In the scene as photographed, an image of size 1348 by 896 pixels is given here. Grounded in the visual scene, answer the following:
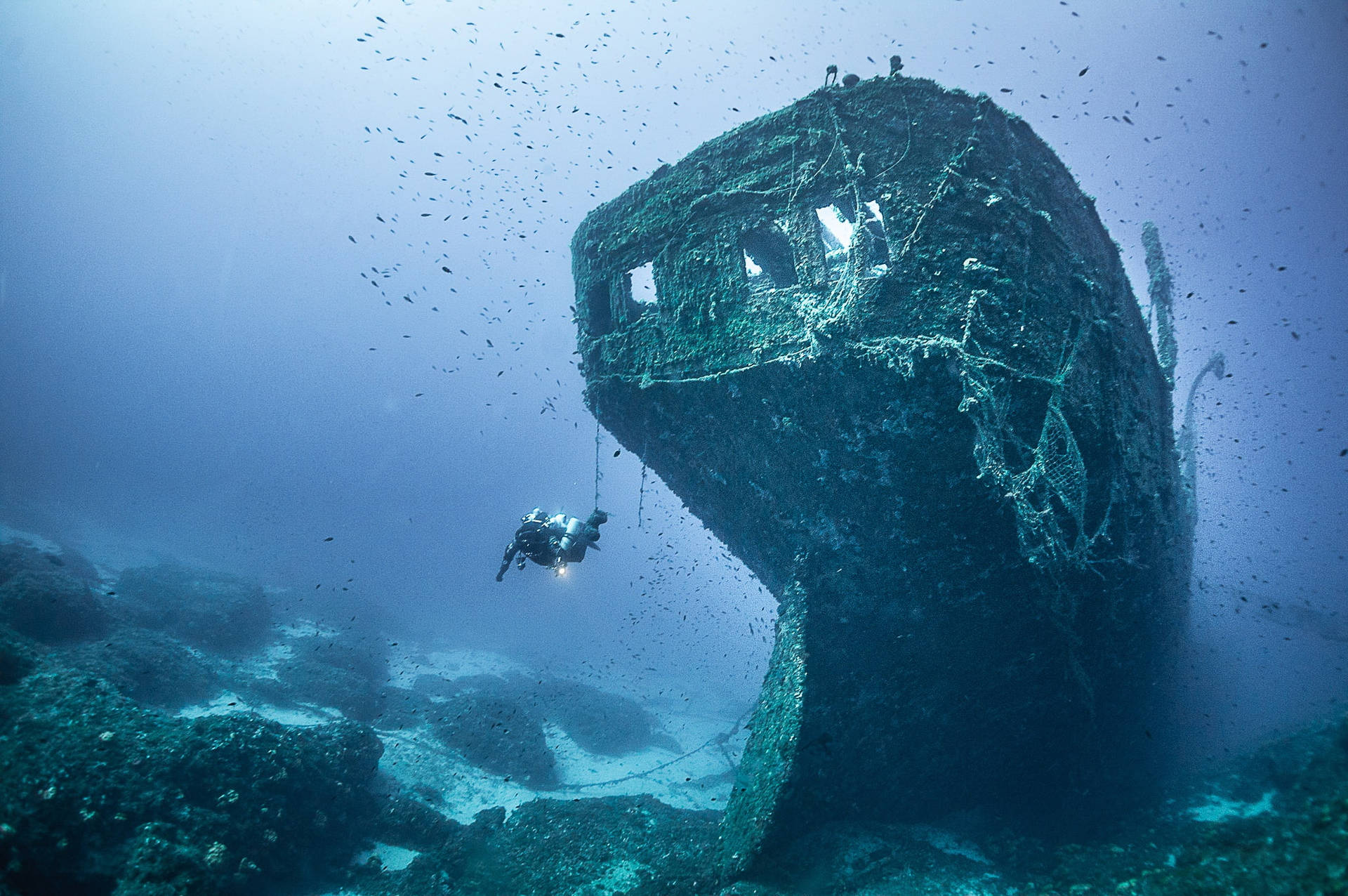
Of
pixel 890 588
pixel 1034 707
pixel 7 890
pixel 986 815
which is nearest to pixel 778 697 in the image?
pixel 890 588

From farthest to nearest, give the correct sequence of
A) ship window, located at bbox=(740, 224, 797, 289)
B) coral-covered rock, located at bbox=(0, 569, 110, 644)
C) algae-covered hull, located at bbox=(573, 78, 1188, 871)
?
1. coral-covered rock, located at bbox=(0, 569, 110, 644)
2. ship window, located at bbox=(740, 224, 797, 289)
3. algae-covered hull, located at bbox=(573, 78, 1188, 871)

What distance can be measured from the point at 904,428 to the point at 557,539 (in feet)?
17.3

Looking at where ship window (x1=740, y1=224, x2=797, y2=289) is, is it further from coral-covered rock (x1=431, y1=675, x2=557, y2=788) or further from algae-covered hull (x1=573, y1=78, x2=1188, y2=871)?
coral-covered rock (x1=431, y1=675, x2=557, y2=788)

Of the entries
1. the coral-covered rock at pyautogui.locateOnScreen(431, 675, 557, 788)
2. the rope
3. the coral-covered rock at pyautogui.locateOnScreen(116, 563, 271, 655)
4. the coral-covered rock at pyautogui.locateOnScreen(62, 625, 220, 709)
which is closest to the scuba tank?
the coral-covered rock at pyautogui.locateOnScreen(431, 675, 557, 788)

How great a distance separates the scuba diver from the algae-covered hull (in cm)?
164

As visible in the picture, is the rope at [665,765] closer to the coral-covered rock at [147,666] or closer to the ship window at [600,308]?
the coral-covered rock at [147,666]

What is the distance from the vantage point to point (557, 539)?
763 cm

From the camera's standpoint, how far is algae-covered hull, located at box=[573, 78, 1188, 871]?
477 centimetres

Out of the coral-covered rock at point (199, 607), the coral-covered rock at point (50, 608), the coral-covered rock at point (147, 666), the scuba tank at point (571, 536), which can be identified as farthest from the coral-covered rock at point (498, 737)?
the scuba tank at point (571, 536)

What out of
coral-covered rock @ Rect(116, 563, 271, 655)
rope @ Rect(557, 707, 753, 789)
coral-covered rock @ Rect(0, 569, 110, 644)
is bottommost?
rope @ Rect(557, 707, 753, 789)

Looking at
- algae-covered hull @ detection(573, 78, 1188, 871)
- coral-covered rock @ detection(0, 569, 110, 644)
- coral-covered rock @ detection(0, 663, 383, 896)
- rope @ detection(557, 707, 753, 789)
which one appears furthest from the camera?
rope @ detection(557, 707, 753, 789)

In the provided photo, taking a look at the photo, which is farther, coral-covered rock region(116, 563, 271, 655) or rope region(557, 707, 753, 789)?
coral-covered rock region(116, 563, 271, 655)

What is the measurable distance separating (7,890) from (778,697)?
26.4ft

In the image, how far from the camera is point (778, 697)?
20.0ft
